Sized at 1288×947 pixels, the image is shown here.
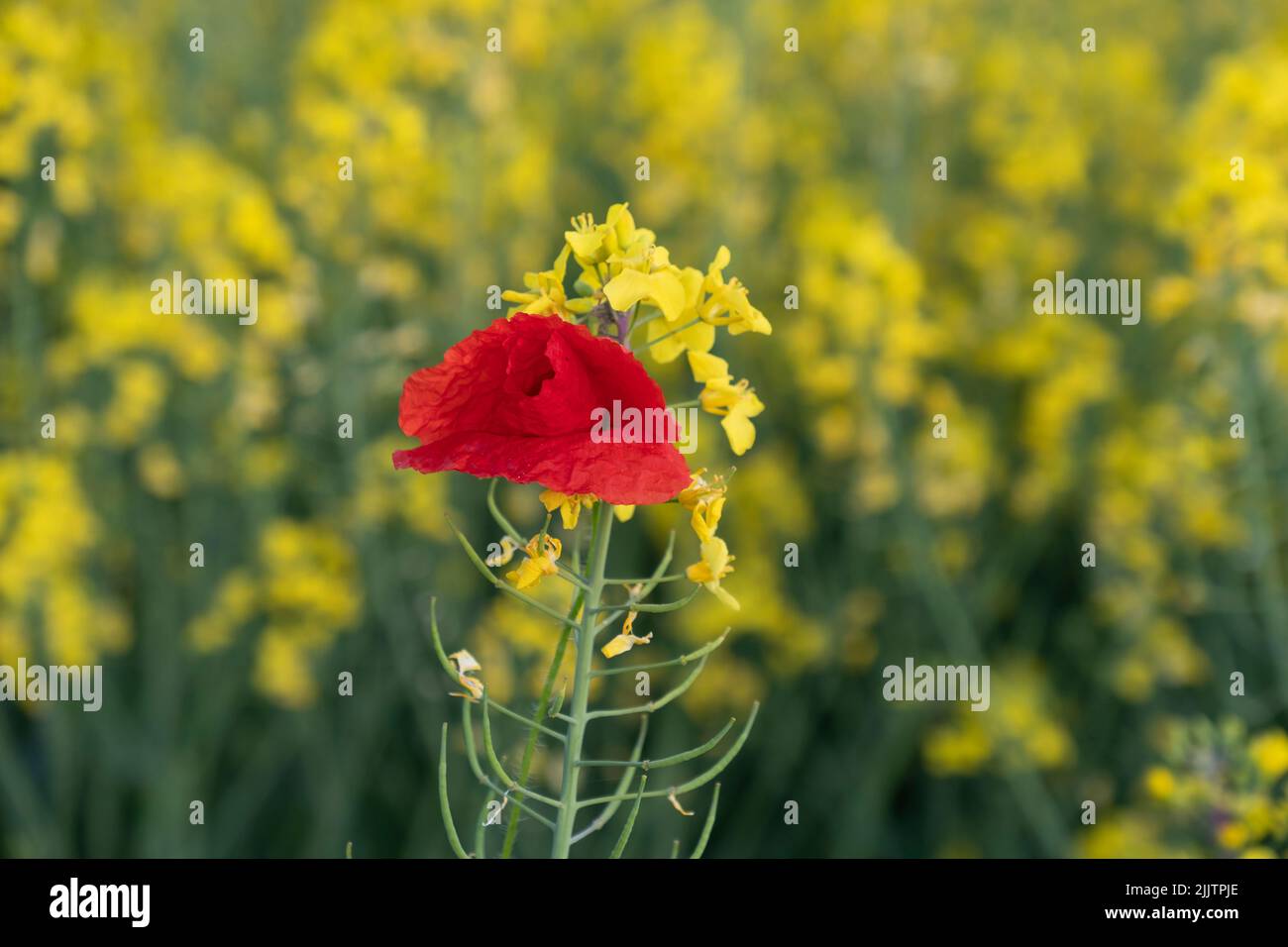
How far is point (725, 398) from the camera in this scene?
1.00 meters

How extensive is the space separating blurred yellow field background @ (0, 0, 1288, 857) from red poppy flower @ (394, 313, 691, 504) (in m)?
2.01

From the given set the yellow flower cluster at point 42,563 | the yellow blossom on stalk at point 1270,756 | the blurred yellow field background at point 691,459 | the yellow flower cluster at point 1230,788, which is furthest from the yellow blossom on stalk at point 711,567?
the yellow flower cluster at point 42,563

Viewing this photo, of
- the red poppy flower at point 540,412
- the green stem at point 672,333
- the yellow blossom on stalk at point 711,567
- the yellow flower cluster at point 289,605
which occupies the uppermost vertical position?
the green stem at point 672,333

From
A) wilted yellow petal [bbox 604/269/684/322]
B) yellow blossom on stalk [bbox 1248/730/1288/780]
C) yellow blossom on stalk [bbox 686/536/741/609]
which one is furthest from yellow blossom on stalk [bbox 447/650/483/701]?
yellow blossom on stalk [bbox 1248/730/1288/780]

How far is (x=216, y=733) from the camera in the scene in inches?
127

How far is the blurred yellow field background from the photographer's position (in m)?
2.91

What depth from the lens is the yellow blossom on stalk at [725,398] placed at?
3.19 ft

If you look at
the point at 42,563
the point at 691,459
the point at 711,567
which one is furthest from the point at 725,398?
the point at 691,459

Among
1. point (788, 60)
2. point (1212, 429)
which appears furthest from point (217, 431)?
point (788, 60)

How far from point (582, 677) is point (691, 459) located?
264 centimetres

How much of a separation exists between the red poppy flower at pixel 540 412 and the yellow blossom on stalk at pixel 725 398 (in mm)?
173

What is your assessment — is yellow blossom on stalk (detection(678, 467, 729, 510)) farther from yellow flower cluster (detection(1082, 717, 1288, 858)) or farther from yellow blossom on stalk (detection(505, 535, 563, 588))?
yellow flower cluster (detection(1082, 717, 1288, 858))

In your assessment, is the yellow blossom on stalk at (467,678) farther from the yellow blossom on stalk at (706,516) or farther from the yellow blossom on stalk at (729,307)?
the yellow blossom on stalk at (729,307)

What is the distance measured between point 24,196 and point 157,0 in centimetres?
222
